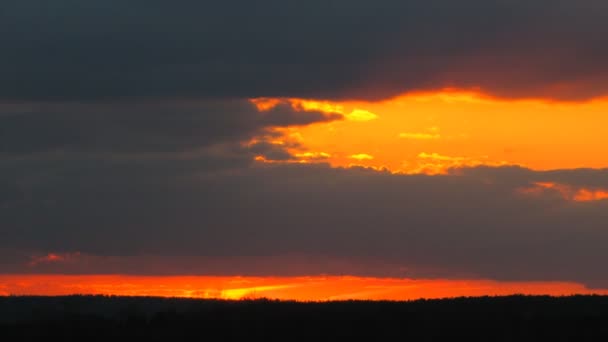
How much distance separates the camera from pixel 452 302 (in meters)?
53.3

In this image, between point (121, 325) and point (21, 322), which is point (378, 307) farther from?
point (21, 322)

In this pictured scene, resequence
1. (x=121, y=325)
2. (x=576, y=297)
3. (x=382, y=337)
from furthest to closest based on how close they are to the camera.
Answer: (x=576, y=297)
(x=121, y=325)
(x=382, y=337)

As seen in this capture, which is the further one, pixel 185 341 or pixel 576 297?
pixel 576 297

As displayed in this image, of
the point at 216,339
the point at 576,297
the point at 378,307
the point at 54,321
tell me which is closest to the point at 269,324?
the point at 216,339

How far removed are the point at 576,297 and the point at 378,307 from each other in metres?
8.79

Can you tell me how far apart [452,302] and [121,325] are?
1428 centimetres

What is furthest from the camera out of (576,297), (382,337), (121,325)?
(576,297)

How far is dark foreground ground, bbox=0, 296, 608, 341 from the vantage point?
46.1 m

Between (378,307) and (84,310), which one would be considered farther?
(84,310)

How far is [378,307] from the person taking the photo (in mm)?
51781

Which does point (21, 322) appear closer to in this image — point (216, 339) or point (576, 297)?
point (216, 339)

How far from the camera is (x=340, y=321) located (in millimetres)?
48438

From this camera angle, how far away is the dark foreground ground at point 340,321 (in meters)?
46.1

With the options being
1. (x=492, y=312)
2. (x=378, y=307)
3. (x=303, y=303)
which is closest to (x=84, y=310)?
(x=303, y=303)
